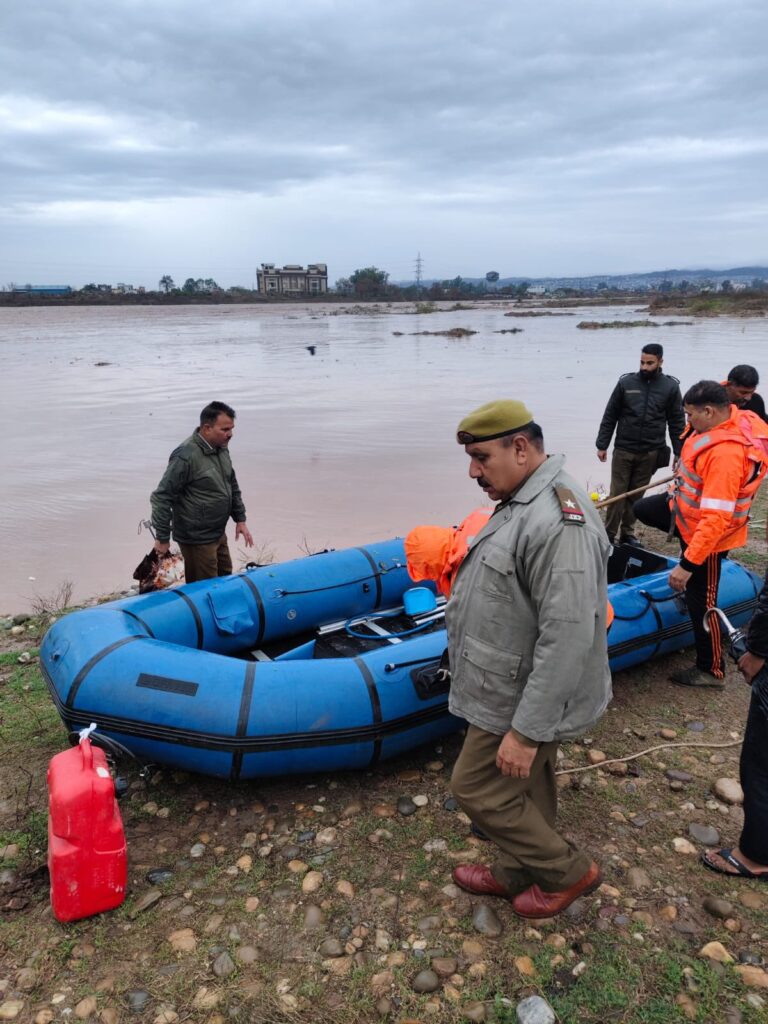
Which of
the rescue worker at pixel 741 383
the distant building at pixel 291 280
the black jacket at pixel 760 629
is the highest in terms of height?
the distant building at pixel 291 280

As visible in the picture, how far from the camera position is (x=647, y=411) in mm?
5262

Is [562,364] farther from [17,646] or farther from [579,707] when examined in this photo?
[579,707]

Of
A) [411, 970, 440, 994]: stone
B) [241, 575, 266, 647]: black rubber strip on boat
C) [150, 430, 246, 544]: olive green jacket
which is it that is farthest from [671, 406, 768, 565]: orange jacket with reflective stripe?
[150, 430, 246, 544]: olive green jacket

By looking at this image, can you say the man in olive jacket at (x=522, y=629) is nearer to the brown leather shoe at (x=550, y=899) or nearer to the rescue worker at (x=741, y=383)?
the brown leather shoe at (x=550, y=899)

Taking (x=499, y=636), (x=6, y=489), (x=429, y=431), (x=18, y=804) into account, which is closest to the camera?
Result: (x=499, y=636)

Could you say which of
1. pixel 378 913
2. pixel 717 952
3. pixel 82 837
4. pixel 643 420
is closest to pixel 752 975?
pixel 717 952

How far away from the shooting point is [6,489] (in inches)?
317

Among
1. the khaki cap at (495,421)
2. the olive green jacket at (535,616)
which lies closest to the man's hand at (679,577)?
the olive green jacket at (535,616)

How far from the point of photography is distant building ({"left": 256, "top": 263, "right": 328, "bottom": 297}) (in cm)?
10555

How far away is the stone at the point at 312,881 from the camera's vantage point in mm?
2365

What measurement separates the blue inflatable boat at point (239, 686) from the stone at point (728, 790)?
0.80 m

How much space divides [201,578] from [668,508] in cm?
297

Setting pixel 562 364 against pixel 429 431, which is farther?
pixel 562 364

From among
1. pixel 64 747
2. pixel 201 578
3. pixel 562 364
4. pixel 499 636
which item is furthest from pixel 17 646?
pixel 562 364
